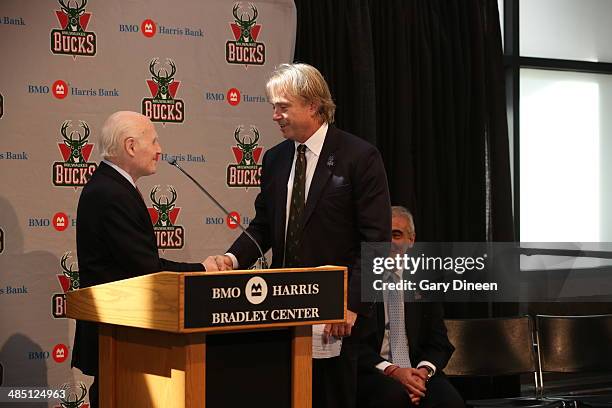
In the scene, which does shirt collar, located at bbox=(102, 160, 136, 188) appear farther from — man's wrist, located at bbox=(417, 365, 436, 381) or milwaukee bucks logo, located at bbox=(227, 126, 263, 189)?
man's wrist, located at bbox=(417, 365, 436, 381)

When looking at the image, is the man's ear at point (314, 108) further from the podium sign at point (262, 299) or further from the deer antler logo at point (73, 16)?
the deer antler logo at point (73, 16)

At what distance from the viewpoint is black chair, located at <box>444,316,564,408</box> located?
481 cm

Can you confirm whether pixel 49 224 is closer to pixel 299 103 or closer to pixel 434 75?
pixel 299 103

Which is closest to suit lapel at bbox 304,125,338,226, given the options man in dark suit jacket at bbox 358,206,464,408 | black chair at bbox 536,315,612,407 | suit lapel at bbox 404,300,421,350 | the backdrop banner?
man in dark suit jacket at bbox 358,206,464,408

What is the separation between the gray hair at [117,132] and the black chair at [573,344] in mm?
2688

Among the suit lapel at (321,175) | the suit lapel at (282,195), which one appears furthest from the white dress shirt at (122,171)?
the suit lapel at (321,175)

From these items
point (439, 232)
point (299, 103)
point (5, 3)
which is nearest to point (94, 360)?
point (299, 103)

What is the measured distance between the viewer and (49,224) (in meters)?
4.58

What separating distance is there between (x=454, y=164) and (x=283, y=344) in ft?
10.8

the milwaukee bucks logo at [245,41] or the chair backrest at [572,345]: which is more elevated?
the milwaukee bucks logo at [245,41]

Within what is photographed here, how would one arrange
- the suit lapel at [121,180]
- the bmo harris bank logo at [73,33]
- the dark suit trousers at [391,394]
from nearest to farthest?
1. the suit lapel at [121,180]
2. the dark suit trousers at [391,394]
3. the bmo harris bank logo at [73,33]

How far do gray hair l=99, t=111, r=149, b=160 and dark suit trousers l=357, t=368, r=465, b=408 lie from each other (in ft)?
5.52

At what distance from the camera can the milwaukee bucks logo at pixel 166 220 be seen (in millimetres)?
4812

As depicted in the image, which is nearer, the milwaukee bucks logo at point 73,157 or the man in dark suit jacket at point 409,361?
the man in dark suit jacket at point 409,361
